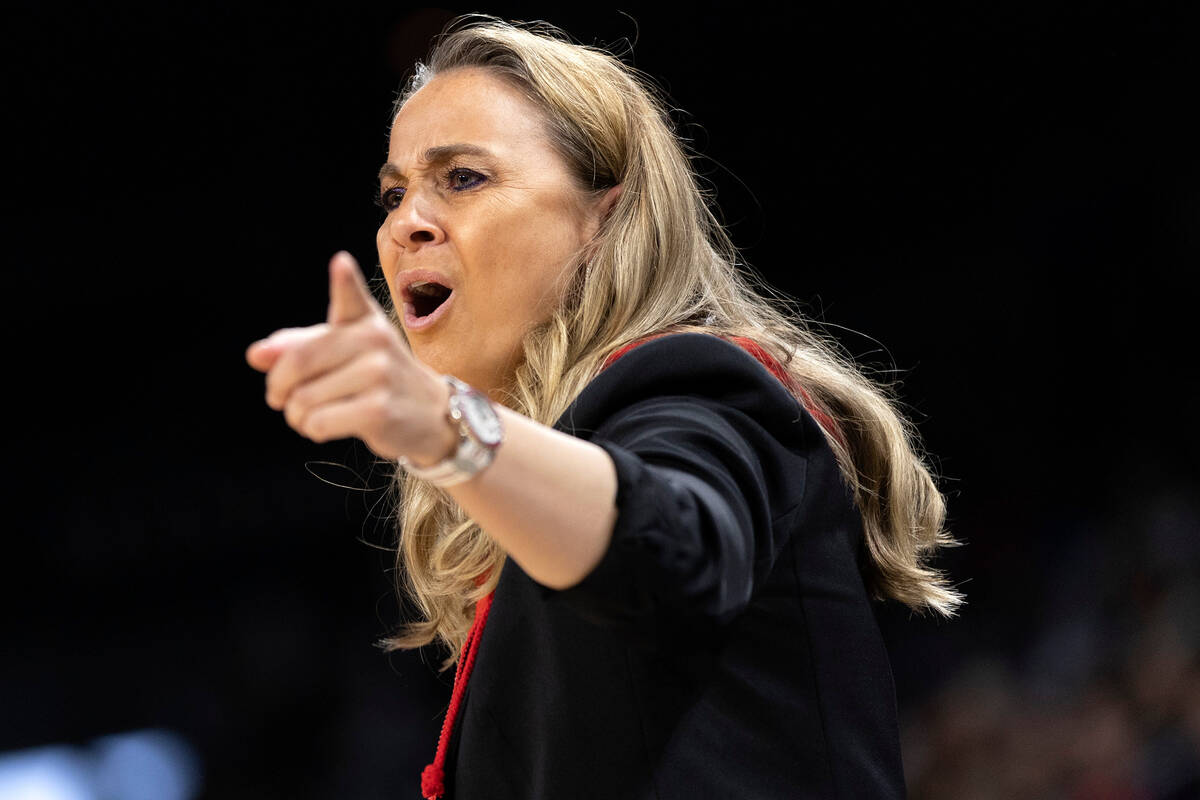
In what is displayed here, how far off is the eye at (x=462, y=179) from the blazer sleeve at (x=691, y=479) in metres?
0.50

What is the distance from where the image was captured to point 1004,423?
352 cm

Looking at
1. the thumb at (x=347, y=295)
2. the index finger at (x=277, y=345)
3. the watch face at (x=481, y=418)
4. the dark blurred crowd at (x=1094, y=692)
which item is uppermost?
the thumb at (x=347, y=295)

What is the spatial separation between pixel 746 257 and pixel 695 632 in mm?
3294

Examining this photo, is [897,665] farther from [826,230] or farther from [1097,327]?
[826,230]

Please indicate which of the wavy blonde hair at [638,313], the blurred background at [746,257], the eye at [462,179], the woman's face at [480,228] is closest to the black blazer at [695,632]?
the wavy blonde hair at [638,313]

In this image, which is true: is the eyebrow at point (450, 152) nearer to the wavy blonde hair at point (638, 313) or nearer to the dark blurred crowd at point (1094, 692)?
the wavy blonde hair at point (638, 313)

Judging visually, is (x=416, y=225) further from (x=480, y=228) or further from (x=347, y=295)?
(x=347, y=295)

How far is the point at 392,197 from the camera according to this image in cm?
151

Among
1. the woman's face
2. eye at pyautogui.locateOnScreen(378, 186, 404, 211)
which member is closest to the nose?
the woman's face

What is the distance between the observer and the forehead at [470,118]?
4.48ft

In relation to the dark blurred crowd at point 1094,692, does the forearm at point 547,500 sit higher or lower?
higher

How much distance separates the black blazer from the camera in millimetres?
753

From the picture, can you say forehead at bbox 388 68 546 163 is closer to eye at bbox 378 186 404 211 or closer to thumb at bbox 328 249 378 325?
eye at bbox 378 186 404 211

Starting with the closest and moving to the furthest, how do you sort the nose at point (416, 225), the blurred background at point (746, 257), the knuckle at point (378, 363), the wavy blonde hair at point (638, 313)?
1. the knuckle at point (378, 363)
2. the wavy blonde hair at point (638, 313)
3. the nose at point (416, 225)
4. the blurred background at point (746, 257)
